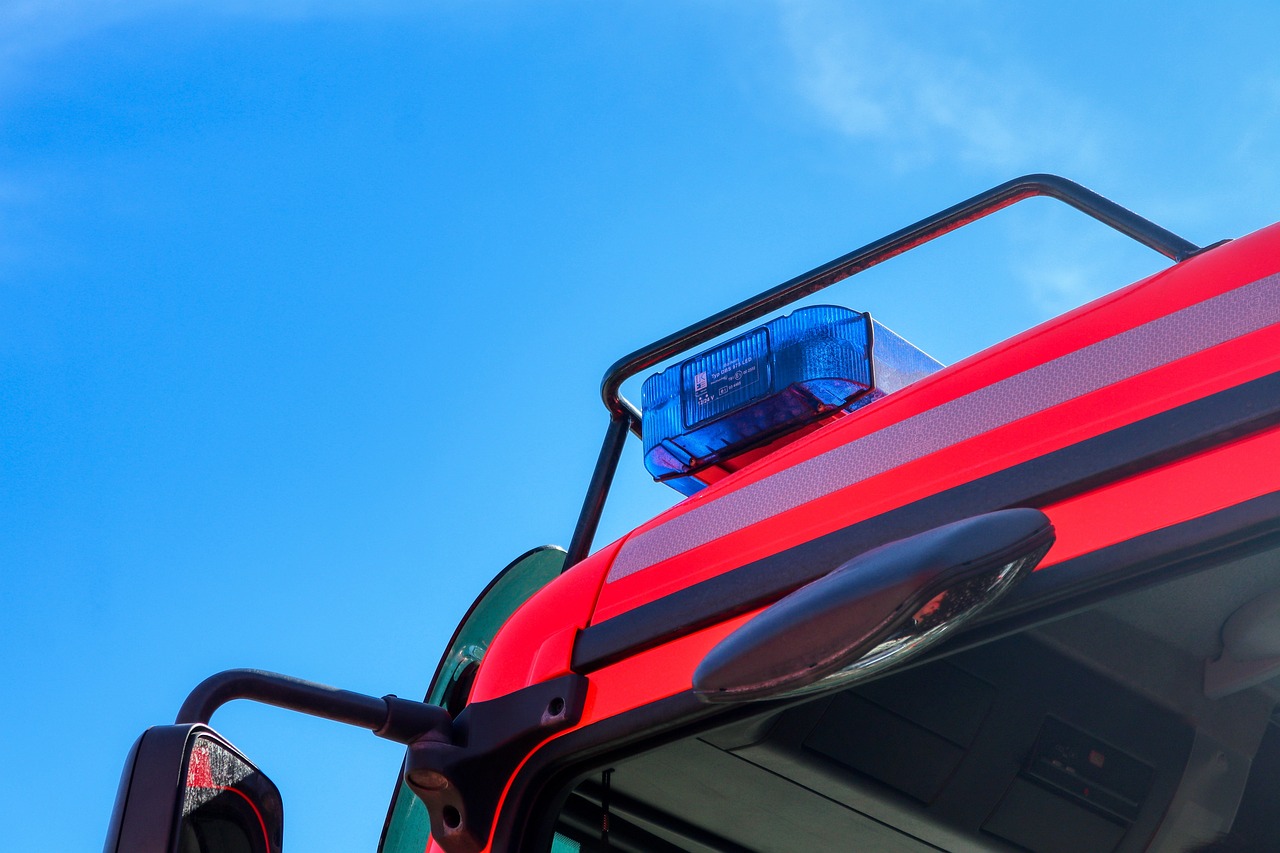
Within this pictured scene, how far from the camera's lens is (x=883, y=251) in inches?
83.4

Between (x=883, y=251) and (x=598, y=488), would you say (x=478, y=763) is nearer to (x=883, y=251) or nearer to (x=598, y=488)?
(x=598, y=488)

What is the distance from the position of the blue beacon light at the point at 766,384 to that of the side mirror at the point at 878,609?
2.61 ft

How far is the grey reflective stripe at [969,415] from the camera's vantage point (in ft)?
4.49

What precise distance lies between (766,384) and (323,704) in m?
0.85

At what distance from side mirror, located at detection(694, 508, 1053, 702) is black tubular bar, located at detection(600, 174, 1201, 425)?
0.69 meters

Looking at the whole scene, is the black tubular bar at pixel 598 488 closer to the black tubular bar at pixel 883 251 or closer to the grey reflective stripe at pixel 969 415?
the black tubular bar at pixel 883 251

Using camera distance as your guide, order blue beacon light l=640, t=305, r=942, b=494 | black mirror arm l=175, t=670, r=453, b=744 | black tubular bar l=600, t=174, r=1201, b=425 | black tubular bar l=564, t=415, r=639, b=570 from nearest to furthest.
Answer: black mirror arm l=175, t=670, r=453, b=744
black tubular bar l=600, t=174, r=1201, b=425
blue beacon light l=640, t=305, r=942, b=494
black tubular bar l=564, t=415, r=639, b=570

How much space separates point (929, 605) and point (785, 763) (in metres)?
0.61

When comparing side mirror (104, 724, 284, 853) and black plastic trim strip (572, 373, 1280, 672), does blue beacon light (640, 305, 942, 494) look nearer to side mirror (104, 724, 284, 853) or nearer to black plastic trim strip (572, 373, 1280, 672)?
black plastic trim strip (572, 373, 1280, 672)

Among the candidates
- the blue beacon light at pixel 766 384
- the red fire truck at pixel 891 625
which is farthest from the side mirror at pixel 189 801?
the blue beacon light at pixel 766 384

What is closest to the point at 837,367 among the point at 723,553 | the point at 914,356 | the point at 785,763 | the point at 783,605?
the point at 914,356

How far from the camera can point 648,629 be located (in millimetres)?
1719

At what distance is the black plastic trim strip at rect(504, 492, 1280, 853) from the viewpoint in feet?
4.20

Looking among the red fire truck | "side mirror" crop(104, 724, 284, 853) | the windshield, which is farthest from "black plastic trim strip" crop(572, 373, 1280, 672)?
"side mirror" crop(104, 724, 284, 853)
